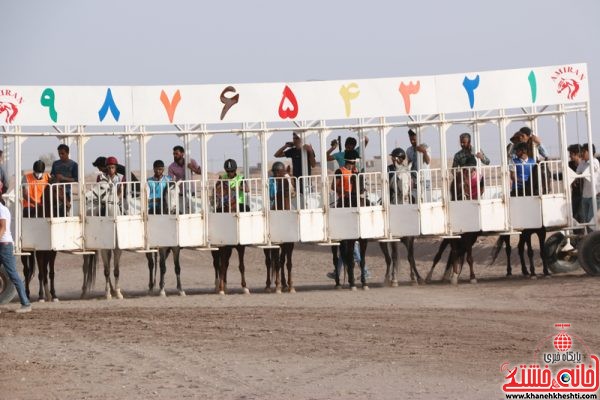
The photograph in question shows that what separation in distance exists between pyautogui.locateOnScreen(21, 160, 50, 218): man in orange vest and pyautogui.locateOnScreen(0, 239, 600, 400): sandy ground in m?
1.63

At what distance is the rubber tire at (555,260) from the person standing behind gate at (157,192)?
7132 mm

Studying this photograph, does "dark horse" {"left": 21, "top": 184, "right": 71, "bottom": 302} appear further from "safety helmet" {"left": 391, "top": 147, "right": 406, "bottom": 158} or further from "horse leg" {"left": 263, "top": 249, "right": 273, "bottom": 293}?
"safety helmet" {"left": 391, "top": 147, "right": 406, "bottom": 158}

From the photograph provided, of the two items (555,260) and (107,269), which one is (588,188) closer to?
(555,260)

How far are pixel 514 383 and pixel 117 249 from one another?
35.6ft

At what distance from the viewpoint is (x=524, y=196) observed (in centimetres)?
2162

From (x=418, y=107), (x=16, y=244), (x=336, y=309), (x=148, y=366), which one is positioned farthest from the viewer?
(x=418, y=107)

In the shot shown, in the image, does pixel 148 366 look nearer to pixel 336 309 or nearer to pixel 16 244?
pixel 336 309

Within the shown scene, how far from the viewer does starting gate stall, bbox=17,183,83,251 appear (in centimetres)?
2041

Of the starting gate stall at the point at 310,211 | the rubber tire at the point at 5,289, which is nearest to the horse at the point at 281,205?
the starting gate stall at the point at 310,211

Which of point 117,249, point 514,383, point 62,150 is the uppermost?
point 62,150

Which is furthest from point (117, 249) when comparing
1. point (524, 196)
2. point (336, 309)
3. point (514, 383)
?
point (514, 383)

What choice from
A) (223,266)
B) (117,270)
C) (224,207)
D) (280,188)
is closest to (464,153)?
(280,188)

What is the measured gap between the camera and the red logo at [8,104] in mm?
20516

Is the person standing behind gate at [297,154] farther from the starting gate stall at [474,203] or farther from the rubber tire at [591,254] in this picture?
the rubber tire at [591,254]
